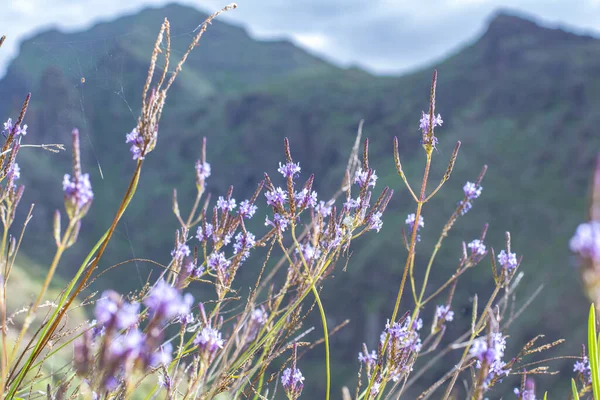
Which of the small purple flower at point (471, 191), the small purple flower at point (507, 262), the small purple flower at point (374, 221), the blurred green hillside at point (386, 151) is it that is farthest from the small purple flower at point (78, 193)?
the blurred green hillside at point (386, 151)

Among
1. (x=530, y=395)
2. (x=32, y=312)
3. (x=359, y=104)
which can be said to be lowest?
(x=359, y=104)

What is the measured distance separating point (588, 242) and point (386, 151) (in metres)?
82.3

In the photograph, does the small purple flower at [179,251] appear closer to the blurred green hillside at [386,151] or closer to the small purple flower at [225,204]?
the small purple flower at [225,204]

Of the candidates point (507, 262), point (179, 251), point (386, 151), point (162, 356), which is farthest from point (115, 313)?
point (386, 151)

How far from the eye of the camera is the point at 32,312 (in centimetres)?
100

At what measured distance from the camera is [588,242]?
92 cm

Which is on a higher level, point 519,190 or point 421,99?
point 421,99

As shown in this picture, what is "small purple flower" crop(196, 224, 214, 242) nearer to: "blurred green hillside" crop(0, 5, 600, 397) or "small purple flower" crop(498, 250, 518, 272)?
"small purple flower" crop(498, 250, 518, 272)

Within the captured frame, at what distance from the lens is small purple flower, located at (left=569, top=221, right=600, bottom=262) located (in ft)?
2.99

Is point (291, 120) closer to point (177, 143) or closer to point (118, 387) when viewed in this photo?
point (177, 143)

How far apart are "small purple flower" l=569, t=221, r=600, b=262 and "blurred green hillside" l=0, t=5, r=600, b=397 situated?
28.3 meters

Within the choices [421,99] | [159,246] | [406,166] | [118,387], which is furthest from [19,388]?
[159,246]

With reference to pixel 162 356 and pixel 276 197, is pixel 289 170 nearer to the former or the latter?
pixel 276 197

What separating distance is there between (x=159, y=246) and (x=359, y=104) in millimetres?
46021
